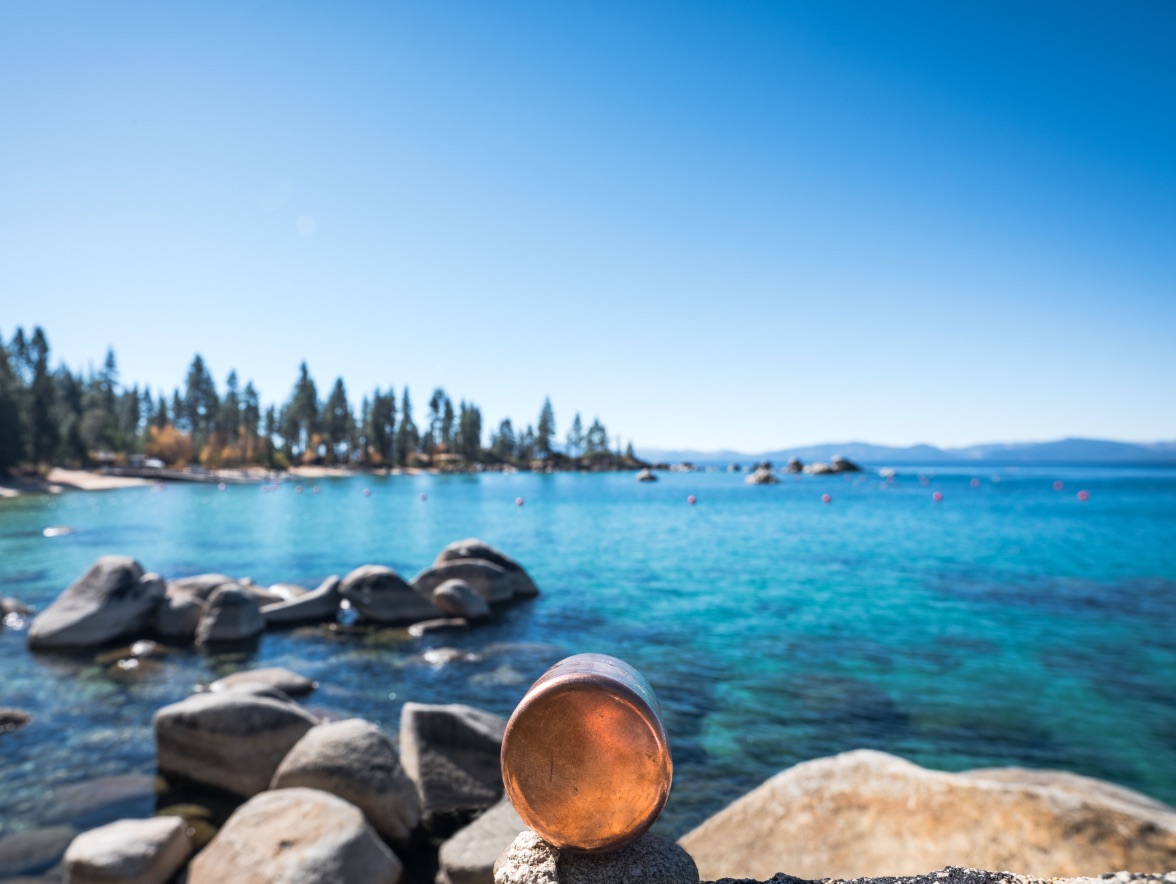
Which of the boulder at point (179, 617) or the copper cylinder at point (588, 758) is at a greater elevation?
the copper cylinder at point (588, 758)

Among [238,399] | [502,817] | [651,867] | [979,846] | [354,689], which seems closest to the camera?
[651,867]

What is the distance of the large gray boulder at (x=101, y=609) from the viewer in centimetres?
1550

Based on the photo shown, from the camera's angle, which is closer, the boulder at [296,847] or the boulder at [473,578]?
the boulder at [296,847]

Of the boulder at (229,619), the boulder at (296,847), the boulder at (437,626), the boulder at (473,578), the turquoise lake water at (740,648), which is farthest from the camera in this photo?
the boulder at (473,578)

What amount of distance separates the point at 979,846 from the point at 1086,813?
3.67 ft

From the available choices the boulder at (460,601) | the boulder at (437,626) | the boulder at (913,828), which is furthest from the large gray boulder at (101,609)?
the boulder at (913,828)

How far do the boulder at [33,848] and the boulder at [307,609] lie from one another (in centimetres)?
1000

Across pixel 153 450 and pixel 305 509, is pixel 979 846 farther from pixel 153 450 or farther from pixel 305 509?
pixel 153 450

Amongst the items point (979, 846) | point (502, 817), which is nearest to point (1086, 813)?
point (979, 846)

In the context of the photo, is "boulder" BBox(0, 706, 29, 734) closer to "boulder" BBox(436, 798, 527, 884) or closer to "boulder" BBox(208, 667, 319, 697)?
"boulder" BBox(208, 667, 319, 697)

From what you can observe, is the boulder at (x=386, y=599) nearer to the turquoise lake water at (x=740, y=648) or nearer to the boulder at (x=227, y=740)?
the turquoise lake water at (x=740, y=648)

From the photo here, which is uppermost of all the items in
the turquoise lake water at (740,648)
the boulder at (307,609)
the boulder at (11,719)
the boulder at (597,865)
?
A: the boulder at (597,865)

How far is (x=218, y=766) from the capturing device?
28.6 feet

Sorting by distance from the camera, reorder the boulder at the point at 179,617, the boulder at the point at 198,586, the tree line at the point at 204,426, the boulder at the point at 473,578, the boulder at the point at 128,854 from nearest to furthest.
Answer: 1. the boulder at the point at 128,854
2. the boulder at the point at 179,617
3. the boulder at the point at 198,586
4. the boulder at the point at 473,578
5. the tree line at the point at 204,426
